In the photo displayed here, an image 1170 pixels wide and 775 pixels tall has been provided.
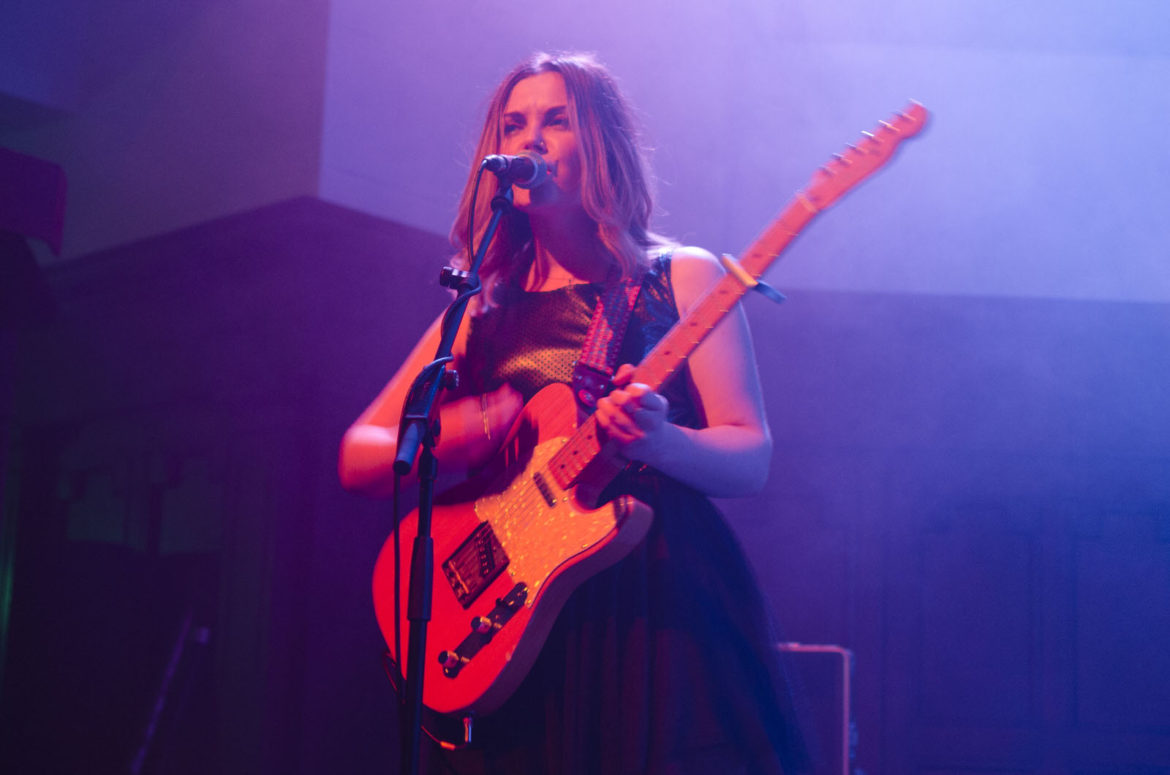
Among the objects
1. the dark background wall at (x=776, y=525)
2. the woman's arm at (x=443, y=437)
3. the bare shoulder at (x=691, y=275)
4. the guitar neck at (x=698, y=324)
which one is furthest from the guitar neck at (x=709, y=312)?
the dark background wall at (x=776, y=525)

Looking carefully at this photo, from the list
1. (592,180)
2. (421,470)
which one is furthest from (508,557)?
(592,180)

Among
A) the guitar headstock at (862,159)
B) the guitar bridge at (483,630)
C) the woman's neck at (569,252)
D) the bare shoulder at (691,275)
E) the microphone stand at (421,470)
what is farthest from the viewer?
the woman's neck at (569,252)

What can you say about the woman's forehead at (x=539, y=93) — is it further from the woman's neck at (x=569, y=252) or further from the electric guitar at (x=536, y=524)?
the electric guitar at (x=536, y=524)

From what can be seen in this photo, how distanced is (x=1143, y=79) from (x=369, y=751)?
149 inches

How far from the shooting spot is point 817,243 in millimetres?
4359

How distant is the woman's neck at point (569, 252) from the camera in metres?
1.77

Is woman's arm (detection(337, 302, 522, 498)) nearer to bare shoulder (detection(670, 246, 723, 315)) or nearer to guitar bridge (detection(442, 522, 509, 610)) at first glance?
guitar bridge (detection(442, 522, 509, 610))

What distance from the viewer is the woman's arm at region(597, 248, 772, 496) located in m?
1.36

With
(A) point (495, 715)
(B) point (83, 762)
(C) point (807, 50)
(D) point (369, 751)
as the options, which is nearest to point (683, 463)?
Answer: (A) point (495, 715)

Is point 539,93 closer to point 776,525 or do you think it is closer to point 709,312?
point 709,312

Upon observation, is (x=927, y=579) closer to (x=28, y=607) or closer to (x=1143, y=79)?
(x=1143, y=79)

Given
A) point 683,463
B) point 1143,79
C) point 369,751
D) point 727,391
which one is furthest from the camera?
point 1143,79

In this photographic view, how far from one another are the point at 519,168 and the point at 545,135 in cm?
17

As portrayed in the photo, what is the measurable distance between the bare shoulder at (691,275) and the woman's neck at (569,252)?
4.6 inches
